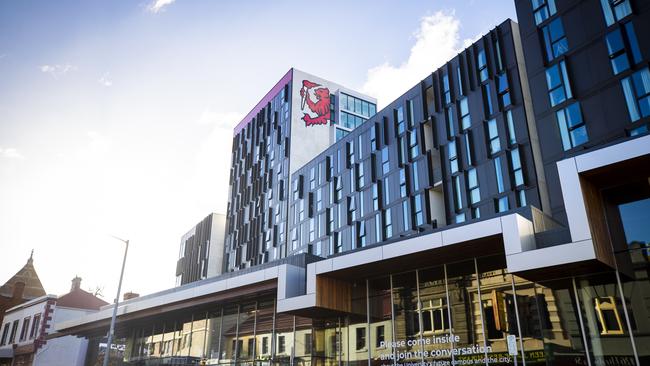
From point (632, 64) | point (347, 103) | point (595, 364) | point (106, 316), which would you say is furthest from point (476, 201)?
point (347, 103)

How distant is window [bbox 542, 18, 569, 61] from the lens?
30703 millimetres

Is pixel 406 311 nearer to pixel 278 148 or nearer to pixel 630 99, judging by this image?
pixel 630 99

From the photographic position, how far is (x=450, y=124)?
37.9 m

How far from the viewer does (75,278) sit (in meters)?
63.6

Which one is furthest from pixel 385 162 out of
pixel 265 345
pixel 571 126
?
pixel 265 345

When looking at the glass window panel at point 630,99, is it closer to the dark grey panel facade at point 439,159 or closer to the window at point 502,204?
the dark grey panel facade at point 439,159

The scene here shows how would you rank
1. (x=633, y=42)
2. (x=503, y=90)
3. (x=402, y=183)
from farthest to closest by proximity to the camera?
(x=402, y=183) → (x=503, y=90) → (x=633, y=42)

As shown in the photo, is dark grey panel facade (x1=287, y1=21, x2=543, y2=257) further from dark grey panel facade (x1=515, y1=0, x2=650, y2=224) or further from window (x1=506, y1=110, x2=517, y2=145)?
dark grey panel facade (x1=515, y1=0, x2=650, y2=224)

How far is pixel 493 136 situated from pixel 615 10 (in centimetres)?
986

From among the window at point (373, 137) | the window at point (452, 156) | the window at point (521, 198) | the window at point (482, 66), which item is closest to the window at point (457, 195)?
the window at point (452, 156)

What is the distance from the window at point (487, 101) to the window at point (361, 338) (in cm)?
1821

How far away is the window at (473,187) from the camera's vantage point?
34281 millimetres

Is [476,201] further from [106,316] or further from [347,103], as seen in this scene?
[347,103]

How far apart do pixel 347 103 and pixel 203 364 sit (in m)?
43.5
